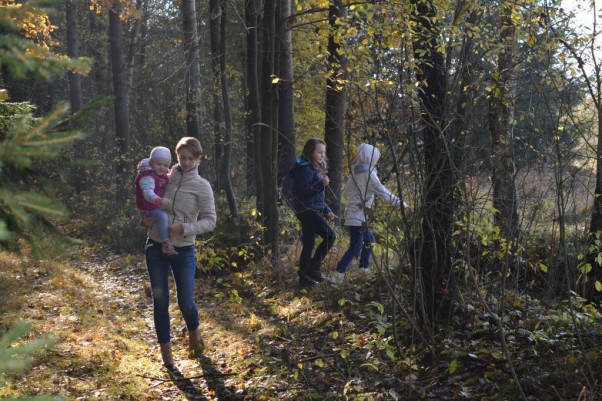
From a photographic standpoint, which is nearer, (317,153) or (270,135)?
(317,153)

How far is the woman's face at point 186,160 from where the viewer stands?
20.9 feet

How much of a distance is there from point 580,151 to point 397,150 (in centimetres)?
157

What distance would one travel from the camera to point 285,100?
1179 centimetres

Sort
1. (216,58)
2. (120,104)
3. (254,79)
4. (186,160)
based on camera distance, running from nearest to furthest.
→ 1. (186,160)
2. (254,79)
3. (216,58)
4. (120,104)

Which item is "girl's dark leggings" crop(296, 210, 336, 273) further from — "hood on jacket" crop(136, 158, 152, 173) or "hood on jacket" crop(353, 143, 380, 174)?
"hood on jacket" crop(136, 158, 152, 173)

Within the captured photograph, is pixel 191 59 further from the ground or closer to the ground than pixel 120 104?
further from the ground

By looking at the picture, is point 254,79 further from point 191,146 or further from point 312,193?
point 191,146

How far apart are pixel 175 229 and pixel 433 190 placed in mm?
2435

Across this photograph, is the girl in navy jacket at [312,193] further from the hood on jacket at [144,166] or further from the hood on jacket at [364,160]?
the hood on jacket at [144,166]

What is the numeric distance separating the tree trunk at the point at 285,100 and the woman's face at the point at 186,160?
400 centimetres

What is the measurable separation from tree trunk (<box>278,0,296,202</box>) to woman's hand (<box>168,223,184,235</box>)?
4.19m

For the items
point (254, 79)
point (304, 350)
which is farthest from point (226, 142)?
point (304, 350)

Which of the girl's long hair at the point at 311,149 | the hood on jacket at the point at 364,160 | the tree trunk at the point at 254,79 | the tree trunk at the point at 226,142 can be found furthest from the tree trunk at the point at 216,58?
the hood on jacket at the point at 364,160

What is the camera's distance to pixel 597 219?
6770mm
